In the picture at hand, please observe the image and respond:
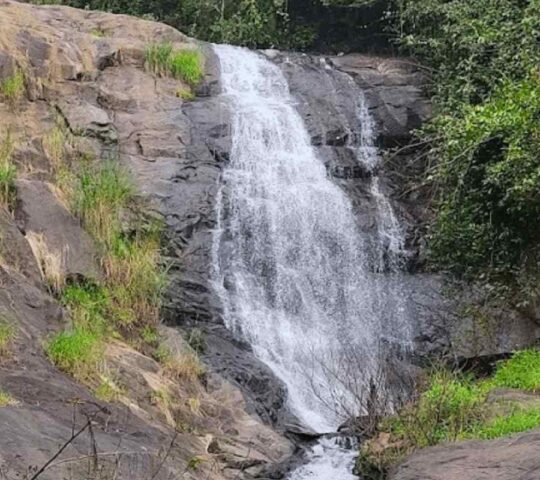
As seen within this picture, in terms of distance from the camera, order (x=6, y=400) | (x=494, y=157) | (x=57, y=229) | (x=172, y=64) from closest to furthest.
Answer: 1. (x=6, y=400)
2. (x=57, y=229)
3. (x=494, y=157)
4. (x=172, y=64)

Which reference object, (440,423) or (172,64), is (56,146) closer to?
(172,64)

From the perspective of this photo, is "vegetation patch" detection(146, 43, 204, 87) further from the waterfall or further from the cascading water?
the waterfall

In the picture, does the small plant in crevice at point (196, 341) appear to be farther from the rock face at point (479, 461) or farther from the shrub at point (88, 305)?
the rock face at point (479, 461)

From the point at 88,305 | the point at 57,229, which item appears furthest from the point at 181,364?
the point at 57,229

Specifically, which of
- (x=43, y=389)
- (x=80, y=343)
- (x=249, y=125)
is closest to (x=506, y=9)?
(x=249, y=125)

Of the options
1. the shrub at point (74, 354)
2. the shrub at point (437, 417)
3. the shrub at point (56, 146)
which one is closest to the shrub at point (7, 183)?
the shrub at point (56, 146)

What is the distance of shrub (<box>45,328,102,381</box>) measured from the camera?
8.74 metres

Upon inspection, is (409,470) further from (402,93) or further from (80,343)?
(402,93)

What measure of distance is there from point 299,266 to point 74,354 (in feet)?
17.4

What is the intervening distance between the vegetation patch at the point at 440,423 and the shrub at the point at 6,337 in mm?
3607

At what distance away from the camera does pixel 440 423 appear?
8445mm

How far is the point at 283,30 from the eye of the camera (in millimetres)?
23031

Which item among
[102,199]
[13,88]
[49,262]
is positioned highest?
[13,88]

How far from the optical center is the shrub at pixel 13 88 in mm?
13664
